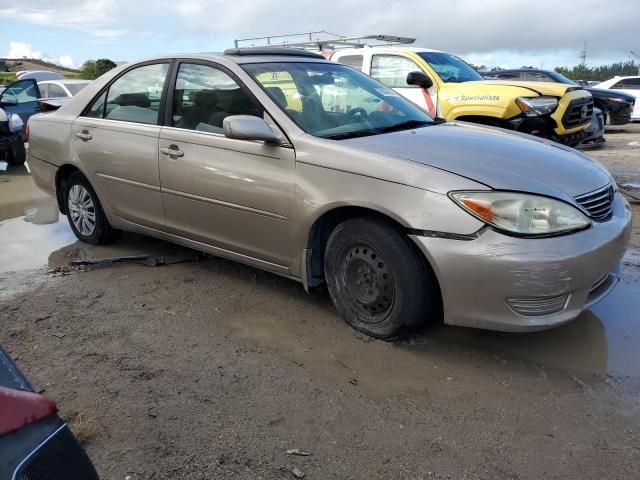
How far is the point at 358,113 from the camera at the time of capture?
4125 millimetres

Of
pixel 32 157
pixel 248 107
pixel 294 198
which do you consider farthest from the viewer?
pixel 32 157

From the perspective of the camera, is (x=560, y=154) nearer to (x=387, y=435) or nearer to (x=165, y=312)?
(x=387, y=435)

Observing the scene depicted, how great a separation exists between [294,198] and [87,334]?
1.53 m

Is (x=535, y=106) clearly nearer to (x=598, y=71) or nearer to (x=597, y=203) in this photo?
(x=597, y=203)

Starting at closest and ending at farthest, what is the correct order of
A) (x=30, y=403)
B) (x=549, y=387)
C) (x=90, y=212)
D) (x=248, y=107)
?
(x=30, y=403) < (x=549, y=387) < (x=248, y=107) < (x=90, y=212)

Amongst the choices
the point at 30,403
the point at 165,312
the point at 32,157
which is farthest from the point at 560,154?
the point at 32,157

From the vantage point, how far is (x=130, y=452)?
8.25 feet

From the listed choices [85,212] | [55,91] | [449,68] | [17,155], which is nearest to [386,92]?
[85,212]

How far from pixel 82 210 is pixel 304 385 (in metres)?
3.25

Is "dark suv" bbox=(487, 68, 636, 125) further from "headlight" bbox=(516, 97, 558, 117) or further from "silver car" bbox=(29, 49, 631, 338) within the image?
"silver car" bbox=(29, 49, 631, 338)

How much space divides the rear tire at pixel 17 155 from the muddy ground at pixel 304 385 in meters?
6.68

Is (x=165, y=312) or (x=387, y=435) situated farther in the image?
(x=165, y=312)

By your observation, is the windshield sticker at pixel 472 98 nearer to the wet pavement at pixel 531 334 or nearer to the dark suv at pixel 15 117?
the wet pavement at pixel 531 334

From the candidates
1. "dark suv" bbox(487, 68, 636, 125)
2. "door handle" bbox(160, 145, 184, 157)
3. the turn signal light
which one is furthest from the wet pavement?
"dark suv" bbox(487, 68, 636, 125)
